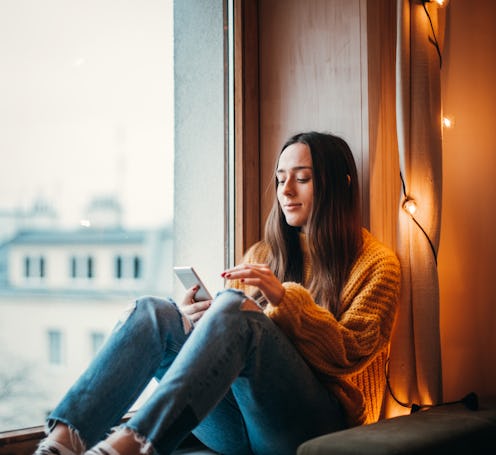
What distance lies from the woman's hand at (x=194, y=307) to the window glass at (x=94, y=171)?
0.86 feet

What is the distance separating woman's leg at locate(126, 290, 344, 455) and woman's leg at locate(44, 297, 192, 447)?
0.40 feet

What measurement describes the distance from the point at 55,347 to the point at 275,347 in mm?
691

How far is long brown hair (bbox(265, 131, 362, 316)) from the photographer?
→ 1.91 metres

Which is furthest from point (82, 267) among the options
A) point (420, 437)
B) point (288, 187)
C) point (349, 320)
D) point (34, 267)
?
point (420, 437)

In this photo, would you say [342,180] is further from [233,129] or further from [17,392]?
[17,392]

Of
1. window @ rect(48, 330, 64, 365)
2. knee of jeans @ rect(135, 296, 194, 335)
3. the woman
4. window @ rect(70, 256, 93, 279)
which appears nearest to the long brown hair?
the woman

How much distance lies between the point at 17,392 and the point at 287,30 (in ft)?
4.52

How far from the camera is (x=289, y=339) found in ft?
5.53

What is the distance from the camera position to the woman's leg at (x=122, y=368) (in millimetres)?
1449

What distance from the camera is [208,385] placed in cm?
144

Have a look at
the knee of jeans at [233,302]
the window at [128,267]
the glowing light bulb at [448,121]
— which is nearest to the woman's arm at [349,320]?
the knee of jeans at [233,302]

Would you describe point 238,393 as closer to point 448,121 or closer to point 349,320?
point 349,320

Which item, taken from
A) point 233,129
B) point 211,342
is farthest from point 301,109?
point 211,342

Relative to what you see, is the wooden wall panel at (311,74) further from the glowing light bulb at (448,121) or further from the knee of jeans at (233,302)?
the knee of jeans at (233,302)
